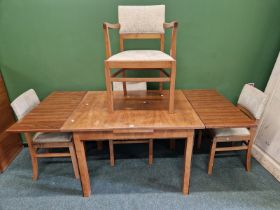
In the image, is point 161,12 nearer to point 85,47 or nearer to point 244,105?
point 85,47

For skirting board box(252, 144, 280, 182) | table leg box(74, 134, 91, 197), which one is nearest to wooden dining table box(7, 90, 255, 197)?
table leg box(74, 134, 91, 197)

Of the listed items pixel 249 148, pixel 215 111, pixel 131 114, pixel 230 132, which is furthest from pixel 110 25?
pixel 249 148

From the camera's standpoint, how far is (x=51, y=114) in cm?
152

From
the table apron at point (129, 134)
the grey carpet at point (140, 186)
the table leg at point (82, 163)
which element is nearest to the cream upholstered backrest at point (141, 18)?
the table apron at point (129, 134)

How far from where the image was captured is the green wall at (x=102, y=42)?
1.81 meters

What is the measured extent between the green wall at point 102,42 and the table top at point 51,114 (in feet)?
0.95

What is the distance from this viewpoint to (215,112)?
4.96 feet

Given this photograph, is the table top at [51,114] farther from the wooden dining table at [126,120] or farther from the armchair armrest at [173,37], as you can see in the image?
the armchair armrest at [173,37]

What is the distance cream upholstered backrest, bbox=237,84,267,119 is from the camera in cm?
159

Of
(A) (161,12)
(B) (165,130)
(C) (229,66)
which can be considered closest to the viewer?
(B) (165,130)

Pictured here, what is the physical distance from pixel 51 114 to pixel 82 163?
0.47 meters

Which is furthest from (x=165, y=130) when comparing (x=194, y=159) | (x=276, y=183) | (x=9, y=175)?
(x=9, y=175)

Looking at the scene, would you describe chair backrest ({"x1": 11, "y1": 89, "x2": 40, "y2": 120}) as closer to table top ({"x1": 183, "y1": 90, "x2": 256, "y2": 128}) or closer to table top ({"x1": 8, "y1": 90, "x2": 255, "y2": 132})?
table top ({"x1": 8, "y1": 90, "x2": 255, "y2": 132})

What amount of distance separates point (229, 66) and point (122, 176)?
1.60 m
